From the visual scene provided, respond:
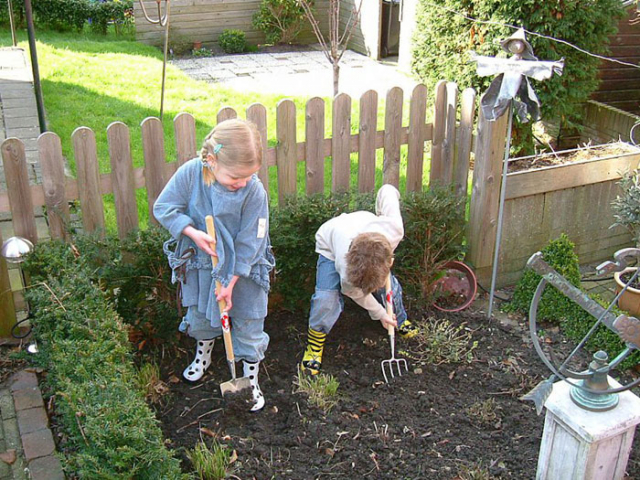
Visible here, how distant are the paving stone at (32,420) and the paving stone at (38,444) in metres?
0.05

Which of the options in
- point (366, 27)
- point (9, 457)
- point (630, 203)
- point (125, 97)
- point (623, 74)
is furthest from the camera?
point (366, 27)

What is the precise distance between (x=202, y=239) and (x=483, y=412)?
6.25ft

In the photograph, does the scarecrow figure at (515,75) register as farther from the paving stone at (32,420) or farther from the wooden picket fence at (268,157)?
the paving stone at (32,420)

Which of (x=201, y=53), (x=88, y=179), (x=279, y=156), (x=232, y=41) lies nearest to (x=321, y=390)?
(x=279, y=156)

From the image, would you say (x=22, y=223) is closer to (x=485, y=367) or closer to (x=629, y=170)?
(x=485, y=367)

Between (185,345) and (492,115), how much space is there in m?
2.60

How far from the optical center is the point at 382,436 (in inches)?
149

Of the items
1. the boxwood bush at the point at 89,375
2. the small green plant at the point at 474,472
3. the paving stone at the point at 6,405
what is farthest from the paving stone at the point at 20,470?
the small green plant at the point at 474,472

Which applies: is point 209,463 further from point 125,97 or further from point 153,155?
point 125,97

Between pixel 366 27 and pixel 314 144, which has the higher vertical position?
pixel 366 27

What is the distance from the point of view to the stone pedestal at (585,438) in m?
3.10

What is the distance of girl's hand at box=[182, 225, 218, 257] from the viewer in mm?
3691

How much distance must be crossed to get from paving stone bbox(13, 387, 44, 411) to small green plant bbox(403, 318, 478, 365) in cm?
231

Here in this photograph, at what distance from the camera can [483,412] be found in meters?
3.98
